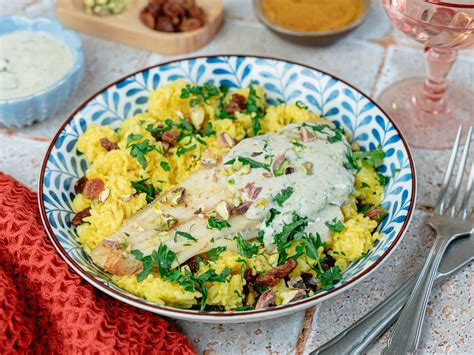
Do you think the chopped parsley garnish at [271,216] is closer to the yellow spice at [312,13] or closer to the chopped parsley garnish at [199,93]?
the chopped parsley garnish at [199,93]

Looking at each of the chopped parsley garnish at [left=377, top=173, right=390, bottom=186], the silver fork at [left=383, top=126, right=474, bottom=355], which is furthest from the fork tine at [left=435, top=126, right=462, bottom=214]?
the chopped parsley garnish at [left=377, top=173, right=390, bottom=186]

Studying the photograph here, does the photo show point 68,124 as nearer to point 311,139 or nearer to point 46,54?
point 46,54

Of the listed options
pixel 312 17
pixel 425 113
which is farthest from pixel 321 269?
pixel 312 17

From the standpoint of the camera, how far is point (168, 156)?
2.16m

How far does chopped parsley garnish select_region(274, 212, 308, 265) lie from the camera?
1819 millimetres

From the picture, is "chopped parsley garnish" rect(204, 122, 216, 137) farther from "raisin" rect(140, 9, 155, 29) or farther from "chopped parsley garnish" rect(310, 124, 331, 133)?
"raisin" rect(140, 9, 155, 29)

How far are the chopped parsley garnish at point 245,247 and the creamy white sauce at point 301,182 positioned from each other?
4 centimetres

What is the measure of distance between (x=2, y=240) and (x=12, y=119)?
2.53 feet

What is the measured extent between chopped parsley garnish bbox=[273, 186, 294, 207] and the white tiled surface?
0.37 metres

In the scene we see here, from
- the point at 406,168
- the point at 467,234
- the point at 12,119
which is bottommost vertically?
the point at 12,119

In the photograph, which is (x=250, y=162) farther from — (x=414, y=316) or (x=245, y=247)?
(x=414, y=316)

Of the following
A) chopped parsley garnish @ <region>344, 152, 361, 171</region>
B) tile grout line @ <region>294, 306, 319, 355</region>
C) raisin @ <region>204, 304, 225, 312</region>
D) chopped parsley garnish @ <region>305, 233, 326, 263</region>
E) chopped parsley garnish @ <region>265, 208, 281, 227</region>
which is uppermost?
chopped parsley garnish @ <region>344, 152, 361, 171</region>

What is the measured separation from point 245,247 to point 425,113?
4.15 feet

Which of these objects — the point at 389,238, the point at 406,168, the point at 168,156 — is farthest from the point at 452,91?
the point at 168,156
